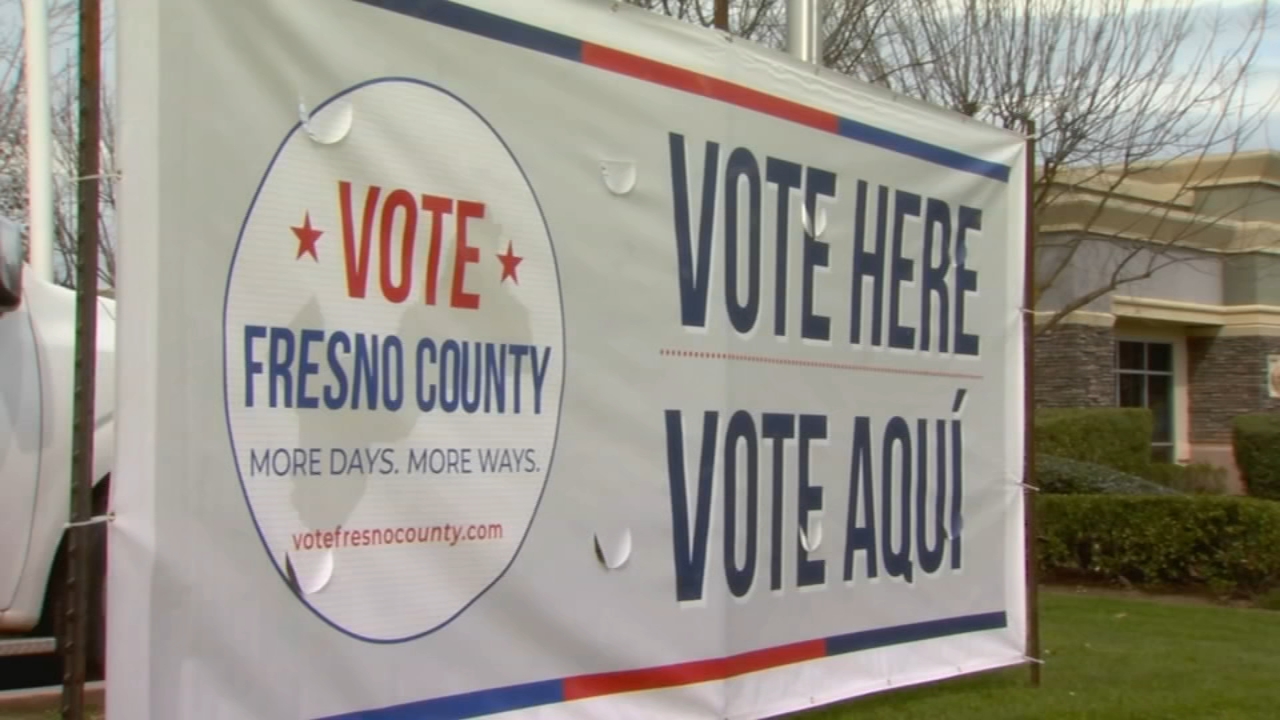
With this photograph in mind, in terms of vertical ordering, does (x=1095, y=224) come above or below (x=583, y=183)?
above

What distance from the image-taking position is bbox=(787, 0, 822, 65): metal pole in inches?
278

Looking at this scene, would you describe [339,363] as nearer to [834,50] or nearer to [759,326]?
[759,326]

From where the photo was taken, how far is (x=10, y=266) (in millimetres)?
5426

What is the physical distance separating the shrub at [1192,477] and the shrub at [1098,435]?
158 centimetres

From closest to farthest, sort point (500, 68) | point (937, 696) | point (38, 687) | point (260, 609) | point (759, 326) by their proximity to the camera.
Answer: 1. point (260, 609)
2. point (500, 68)
3. point (759, 326)
4. point (38, 687)
5. point (937, 696)

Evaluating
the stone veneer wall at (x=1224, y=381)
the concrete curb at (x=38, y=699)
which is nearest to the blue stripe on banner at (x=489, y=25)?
the concrete curb at (x=38, y=699)

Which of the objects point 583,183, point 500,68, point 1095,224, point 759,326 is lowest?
point 759,326

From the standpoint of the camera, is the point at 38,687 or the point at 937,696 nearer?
the point at 38,687

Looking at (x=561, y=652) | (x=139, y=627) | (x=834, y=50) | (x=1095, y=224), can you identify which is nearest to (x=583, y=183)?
(x=561, y=652)

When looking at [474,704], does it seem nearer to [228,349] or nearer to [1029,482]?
[228,349]

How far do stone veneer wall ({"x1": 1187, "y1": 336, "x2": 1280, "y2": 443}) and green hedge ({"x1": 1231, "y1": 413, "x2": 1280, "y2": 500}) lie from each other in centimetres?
Result: 345

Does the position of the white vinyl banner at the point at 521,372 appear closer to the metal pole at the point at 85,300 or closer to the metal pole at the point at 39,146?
the metal pole at the point at 85,300

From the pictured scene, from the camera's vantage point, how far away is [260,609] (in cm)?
411

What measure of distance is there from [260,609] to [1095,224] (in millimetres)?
17865
